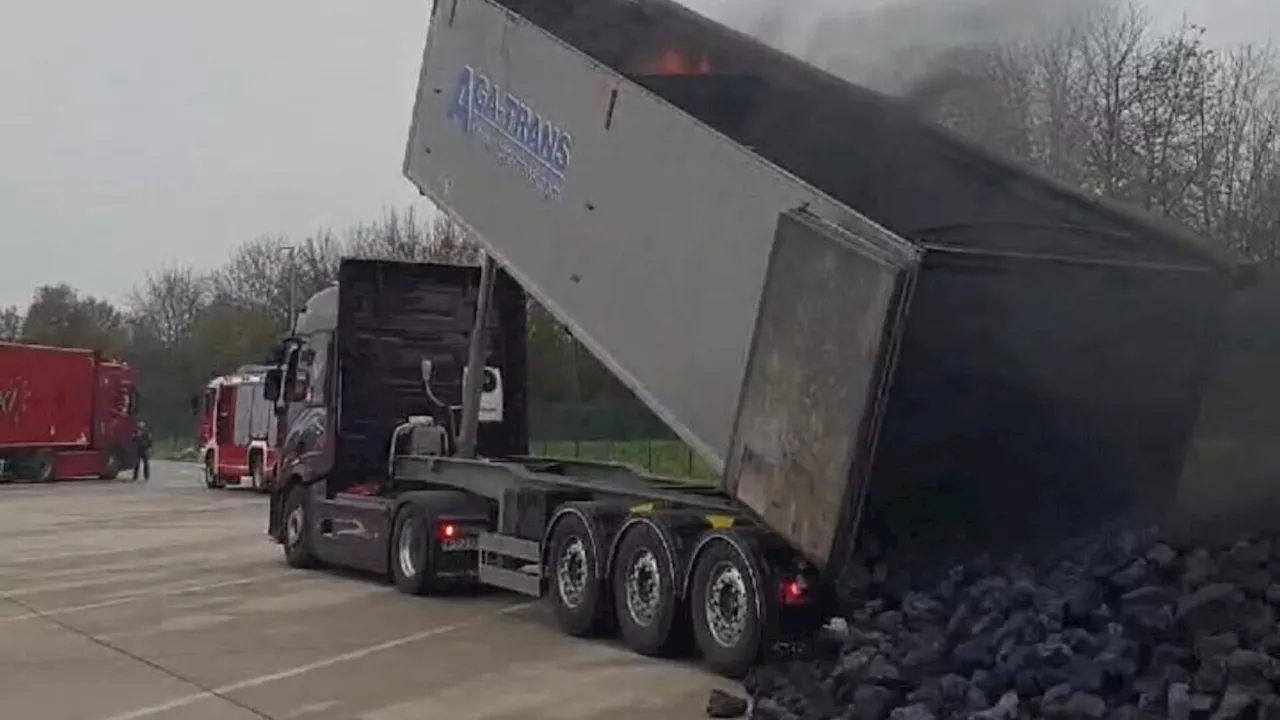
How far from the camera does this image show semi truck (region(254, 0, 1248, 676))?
7.93 meters

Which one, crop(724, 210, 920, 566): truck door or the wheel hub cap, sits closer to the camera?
crop(724, 210, 920, 566): truck door

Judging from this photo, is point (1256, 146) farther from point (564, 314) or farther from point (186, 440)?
point (186, 440)

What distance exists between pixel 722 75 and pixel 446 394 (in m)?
6.34

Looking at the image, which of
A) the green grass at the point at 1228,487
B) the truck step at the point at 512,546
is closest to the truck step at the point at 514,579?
the truck step at the point at 512,546

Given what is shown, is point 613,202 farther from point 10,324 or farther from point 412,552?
point 10,324

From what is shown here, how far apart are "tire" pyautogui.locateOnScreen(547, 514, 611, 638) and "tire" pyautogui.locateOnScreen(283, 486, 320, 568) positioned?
5.22 m

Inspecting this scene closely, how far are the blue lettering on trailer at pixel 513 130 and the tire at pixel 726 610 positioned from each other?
298 cm

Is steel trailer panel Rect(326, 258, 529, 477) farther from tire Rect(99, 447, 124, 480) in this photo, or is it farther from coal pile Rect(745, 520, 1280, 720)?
tire Rect(99, 447, 124, 480)

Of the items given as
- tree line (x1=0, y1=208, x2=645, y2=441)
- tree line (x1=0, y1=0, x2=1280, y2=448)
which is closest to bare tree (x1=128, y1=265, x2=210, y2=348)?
tree line (x1=0, y1=208, x2=645, y2=441)

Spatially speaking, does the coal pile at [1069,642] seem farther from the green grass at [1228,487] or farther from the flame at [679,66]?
the flame at [679,66]

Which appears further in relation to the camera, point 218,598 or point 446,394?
point 446,394

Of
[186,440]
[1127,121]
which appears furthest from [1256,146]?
[186,440]

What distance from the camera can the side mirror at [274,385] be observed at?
1619cm

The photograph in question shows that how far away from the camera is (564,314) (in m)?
10.9
